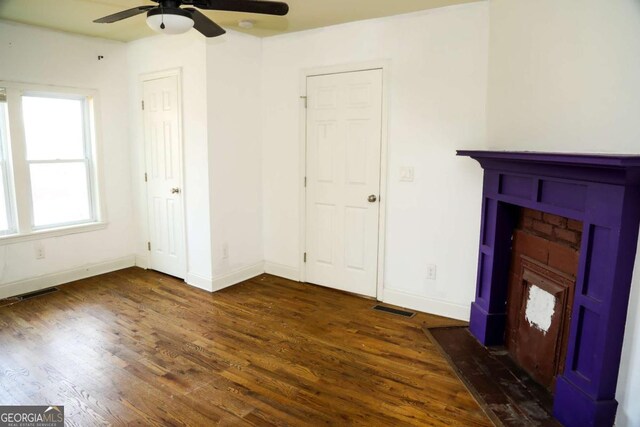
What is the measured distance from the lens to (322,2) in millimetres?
2980

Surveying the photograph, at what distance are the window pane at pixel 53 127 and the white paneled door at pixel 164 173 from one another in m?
0.68

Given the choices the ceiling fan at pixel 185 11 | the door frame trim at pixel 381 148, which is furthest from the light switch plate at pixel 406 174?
the ceiling fan at pixel 185 11

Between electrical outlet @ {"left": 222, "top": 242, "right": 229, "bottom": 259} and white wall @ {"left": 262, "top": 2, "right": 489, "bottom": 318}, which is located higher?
white wall @ {"left": 262, "top": 2, "right": 489, "bottom": 318}

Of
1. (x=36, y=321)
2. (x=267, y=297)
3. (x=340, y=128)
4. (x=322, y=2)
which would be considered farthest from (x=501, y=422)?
(x=36, y=321)

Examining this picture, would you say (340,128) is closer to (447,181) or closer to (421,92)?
(421,92)

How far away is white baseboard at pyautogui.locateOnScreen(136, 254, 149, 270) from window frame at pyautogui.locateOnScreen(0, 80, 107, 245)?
538 mm

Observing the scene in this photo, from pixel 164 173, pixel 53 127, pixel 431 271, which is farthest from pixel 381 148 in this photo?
pixel 53 127

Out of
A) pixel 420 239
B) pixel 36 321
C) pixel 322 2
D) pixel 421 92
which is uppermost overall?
pixel 322 2

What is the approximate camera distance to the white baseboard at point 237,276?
3922 mm

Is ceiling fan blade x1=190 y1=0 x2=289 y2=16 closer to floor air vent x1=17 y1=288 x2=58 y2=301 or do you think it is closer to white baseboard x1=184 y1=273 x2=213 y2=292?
white baseboard x1=184 y1=273 x2=213 y2=292

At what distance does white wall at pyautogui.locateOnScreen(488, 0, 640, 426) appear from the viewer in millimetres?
1822

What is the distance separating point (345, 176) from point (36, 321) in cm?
286

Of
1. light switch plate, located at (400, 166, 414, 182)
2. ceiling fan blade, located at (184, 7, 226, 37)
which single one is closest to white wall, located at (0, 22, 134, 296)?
ceiling fan blade, located at (184, 7, 226, 37)

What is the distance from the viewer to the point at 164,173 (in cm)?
416
